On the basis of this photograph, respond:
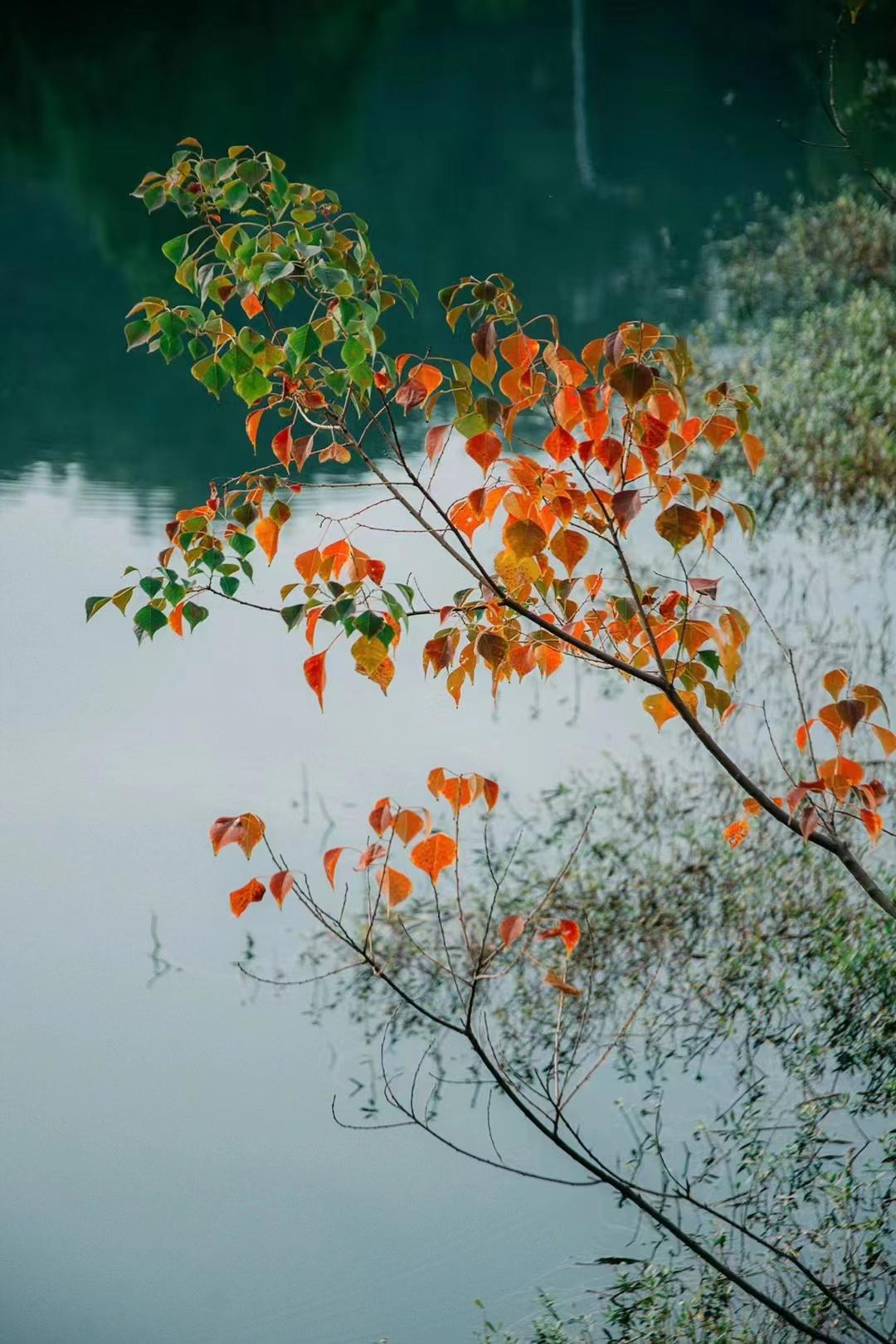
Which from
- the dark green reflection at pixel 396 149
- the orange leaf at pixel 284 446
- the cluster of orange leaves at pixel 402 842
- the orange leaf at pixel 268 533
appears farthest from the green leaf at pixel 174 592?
the dark green reflection at pixel 396 149

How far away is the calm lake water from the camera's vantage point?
9.95 feet

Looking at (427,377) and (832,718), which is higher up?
(427,377)

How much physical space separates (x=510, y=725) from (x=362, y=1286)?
2.39 meters

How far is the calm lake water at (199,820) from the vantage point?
303 cm

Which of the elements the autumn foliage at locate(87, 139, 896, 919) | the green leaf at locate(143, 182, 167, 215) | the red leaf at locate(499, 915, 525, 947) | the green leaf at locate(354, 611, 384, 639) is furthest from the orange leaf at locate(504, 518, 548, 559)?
the green leaf at locate(143, 182, 167, 215)

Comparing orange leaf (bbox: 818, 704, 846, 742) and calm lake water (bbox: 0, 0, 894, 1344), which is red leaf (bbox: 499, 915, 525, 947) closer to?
orange leaf (bbox: 818, 704, 846, 742)

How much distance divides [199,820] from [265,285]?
2.98 m

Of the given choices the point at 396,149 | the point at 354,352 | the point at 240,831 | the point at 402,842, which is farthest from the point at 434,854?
the point at 396,149

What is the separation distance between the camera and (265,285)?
76.6 inches

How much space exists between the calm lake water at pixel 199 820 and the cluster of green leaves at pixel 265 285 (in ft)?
6.09

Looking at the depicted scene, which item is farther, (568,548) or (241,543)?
(241,543)

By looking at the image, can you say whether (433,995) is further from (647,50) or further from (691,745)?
(647,50)

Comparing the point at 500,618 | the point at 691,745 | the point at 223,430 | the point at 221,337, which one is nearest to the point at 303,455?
the point at 221,337

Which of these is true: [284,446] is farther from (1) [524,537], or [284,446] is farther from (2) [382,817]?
(2) [382,817]
